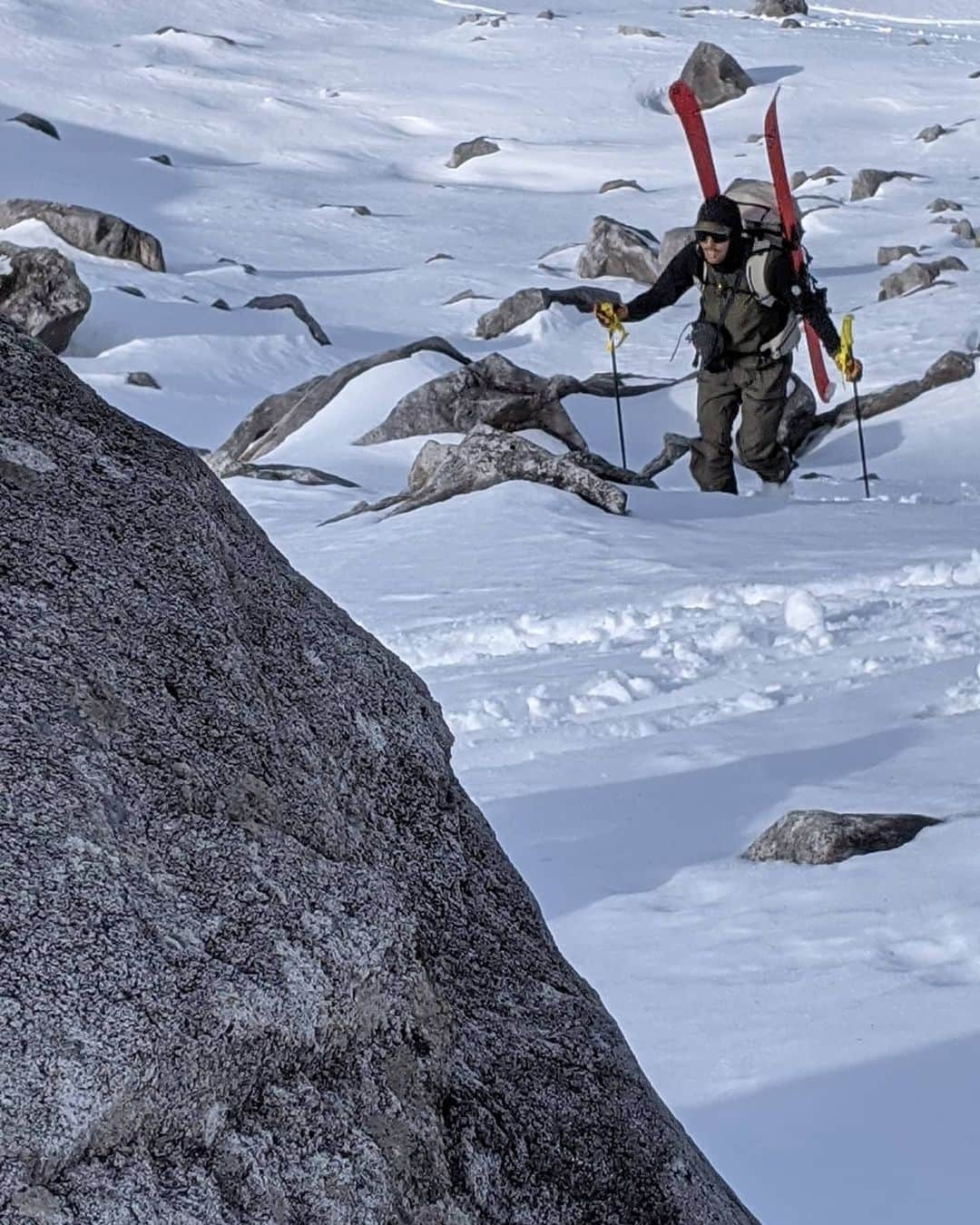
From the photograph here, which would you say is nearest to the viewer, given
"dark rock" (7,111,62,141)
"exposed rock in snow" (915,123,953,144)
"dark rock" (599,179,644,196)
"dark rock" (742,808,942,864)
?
"dark rock" (742,808,942,864)

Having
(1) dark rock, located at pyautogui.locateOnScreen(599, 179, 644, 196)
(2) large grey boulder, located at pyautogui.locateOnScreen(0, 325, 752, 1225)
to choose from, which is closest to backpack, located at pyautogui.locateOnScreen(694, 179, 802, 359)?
(2) large grey boulder, located at pyautogui.locateOnScreen(0, 325, 752, 1225)

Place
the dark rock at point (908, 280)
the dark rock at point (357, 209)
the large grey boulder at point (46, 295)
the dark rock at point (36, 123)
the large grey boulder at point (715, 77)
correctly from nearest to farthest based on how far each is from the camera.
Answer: the large grey boulder at point (46, 295) → the dark rock at point (908, 280) → the dark rock at point (357, 209) → the dark rock at point (36, 123) → the large grey boulder at point (715, 77)

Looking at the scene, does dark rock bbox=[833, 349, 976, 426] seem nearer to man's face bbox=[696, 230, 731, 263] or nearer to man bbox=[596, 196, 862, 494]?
man bbox=[596, 196, 862, 494]

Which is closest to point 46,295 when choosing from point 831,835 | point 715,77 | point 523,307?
point 523,307

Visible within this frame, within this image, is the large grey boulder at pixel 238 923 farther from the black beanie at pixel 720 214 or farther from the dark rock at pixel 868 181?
the dark rock at pixel 868 181

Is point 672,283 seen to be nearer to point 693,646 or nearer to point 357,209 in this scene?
point 693,646

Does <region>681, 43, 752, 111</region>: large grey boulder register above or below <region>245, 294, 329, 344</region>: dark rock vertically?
above

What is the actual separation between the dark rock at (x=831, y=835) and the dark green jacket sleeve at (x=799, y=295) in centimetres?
501

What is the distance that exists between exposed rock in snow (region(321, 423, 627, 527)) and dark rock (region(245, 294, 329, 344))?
892 centimetres

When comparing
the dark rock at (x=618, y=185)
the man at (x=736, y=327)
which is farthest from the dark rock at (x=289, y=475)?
the dark rock at (x=618, y=185)

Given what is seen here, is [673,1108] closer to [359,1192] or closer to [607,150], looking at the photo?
[359,1192]

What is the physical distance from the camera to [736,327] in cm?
865

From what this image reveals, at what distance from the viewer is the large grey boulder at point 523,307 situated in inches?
736

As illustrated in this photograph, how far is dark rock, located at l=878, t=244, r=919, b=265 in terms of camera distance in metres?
22.2
